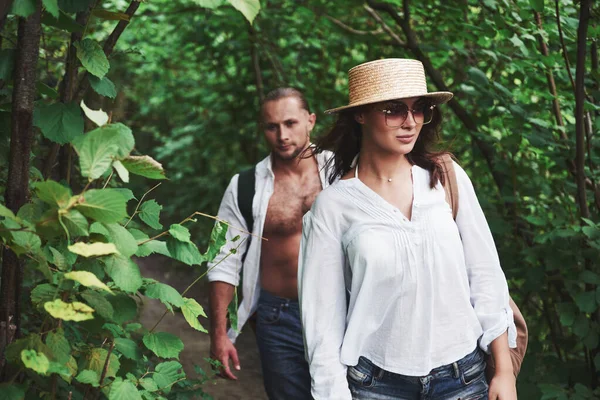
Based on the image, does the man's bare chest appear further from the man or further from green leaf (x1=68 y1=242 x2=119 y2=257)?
green leaf (x1=68 y1=242 x2=119 y2=257)

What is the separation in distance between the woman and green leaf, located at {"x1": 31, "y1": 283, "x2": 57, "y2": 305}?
40.9 inches

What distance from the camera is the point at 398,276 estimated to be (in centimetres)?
266

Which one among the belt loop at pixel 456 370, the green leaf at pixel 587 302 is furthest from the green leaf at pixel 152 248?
the green leaf at pixel 587 302

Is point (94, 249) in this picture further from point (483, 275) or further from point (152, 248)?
point (483, 275)

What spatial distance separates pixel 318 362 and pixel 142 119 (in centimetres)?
1330

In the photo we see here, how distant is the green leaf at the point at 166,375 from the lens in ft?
7.94

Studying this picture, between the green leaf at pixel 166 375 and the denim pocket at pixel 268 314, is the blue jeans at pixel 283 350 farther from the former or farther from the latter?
the green leaf at pixel 166 375

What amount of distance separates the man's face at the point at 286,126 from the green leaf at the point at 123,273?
2535 mm

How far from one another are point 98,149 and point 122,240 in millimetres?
259

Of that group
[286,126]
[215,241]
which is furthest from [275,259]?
[215,241]

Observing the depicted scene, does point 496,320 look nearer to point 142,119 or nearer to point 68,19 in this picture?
point 68,19

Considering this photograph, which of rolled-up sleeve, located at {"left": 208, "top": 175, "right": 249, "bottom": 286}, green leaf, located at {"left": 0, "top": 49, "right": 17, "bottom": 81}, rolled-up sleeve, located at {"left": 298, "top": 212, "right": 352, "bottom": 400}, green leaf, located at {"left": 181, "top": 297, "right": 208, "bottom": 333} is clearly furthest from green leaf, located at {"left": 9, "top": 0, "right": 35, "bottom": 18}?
rolled-up sleeve, located at {"left": 208, "top": 175, "right": 249, "bottom": 286}

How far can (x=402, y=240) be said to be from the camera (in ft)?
8.81

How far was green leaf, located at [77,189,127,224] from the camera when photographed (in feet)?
5.83
